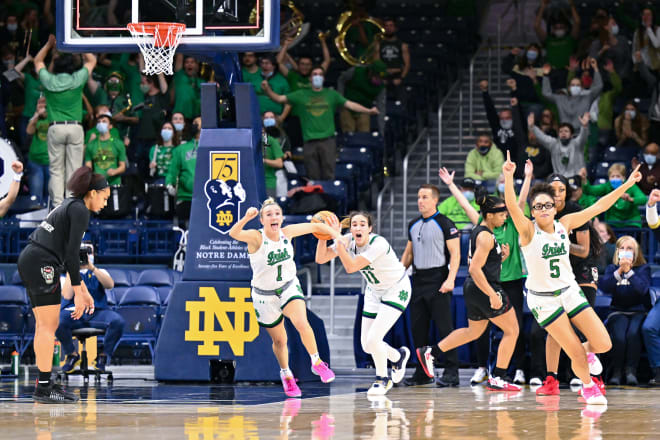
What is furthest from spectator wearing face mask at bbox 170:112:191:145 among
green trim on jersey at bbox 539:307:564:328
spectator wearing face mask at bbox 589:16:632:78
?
green trim on jersey at bbox 539:307:564:328

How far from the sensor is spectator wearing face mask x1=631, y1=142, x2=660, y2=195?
1748 cm

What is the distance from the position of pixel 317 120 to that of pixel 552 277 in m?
8.81

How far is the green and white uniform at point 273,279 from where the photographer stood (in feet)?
39.0

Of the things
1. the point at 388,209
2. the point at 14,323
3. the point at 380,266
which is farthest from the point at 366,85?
the point at 380,266

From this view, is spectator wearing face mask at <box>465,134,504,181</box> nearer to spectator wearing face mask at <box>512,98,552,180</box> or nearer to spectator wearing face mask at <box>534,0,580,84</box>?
spectator wearing face mask at <box>512,98,552,180</box>

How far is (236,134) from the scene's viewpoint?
541 inches

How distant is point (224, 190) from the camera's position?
44.8ft

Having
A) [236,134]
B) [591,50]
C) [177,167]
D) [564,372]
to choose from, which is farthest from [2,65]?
[564,372]

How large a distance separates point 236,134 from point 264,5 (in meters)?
1.55

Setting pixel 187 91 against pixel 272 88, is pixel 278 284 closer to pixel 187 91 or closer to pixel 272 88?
pixel 187 91

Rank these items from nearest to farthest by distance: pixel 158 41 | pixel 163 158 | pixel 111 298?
pixel 158 41, pixel 111 298, pixel 163 158

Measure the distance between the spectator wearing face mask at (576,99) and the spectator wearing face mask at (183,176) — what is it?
6.14m

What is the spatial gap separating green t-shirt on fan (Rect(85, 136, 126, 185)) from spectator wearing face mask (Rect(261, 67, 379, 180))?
8.29 ft

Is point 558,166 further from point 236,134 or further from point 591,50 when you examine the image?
point 236,134
